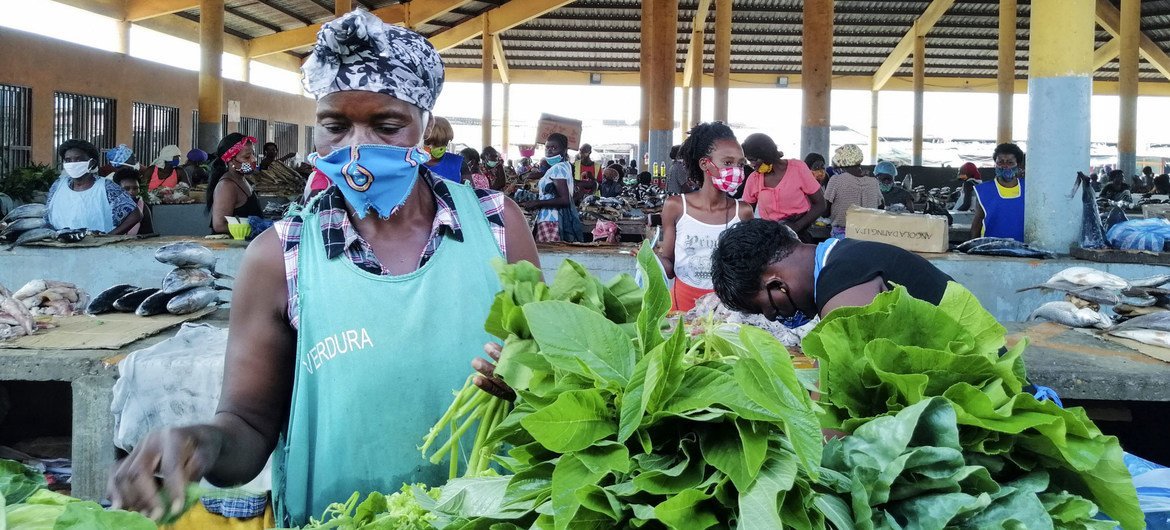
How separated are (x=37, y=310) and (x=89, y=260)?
1999mm

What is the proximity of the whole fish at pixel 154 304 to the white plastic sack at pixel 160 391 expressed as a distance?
2.66ft

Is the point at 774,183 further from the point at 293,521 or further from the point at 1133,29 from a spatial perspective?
the point at 1133,29

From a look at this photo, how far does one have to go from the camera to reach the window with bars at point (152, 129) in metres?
18.4

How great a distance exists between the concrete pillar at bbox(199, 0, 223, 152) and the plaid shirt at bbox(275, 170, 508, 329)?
16.1 meters

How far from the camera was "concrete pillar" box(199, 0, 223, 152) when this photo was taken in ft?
53.0

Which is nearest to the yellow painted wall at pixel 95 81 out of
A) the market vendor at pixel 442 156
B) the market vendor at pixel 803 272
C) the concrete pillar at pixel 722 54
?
the concrete pillar at pixel 722 54

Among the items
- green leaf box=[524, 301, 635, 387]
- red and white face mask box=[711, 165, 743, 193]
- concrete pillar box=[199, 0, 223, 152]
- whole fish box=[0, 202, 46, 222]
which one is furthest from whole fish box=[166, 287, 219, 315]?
concrete pillar box=[199, 0, 223, 152]

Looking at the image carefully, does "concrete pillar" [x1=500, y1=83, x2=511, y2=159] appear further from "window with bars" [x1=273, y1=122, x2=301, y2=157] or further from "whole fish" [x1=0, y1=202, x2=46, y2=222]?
"whole fish" [x1=0, y1=202, x2=46, y2=222]

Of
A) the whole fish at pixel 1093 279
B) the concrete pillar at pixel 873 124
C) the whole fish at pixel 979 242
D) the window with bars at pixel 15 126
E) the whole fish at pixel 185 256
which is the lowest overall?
the whole fish at pixel 1093 279

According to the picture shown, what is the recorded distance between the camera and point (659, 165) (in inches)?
712

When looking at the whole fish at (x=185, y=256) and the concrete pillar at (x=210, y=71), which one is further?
the concrete pillar at (x=210, y=71)

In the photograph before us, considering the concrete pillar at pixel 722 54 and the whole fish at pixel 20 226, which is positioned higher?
the concrete pillar at pixel 722 54

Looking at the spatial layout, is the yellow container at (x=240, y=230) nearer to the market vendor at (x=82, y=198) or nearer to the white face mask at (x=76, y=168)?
the market vendor at (x=82, y=198)

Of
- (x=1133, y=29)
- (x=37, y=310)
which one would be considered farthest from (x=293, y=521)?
(x=1133, y=29)
